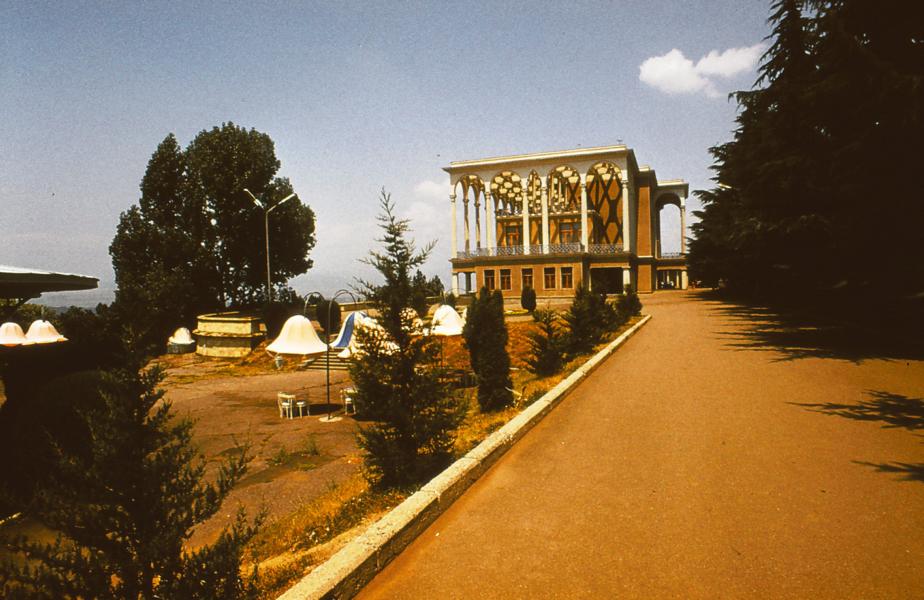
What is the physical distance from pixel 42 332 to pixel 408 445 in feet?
64.6

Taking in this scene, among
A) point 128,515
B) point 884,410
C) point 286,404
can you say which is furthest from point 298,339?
point 884,410

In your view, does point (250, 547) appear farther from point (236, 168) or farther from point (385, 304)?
point (236, 168)

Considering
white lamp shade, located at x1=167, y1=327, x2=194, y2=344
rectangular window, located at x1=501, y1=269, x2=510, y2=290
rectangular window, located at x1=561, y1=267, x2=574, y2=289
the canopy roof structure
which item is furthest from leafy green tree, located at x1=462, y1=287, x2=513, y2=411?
rectangular window, located at x1=501, y1=269, x2=510, y2=290

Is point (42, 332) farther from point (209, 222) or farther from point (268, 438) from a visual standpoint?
point (209, 222)

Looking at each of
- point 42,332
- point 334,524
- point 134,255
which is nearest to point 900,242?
point 334,524

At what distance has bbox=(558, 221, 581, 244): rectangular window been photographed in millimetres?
55156

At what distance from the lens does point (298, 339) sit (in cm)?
1628

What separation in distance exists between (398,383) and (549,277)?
43543mm

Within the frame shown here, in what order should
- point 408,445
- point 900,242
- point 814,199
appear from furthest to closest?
point 814,199 < point 900,242 < point 408,445

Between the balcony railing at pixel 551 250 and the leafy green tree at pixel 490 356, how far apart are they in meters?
36.9

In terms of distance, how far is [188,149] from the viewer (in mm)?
41750

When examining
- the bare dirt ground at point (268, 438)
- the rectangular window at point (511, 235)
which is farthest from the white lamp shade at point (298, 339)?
the rectangular window at point (511, 235)

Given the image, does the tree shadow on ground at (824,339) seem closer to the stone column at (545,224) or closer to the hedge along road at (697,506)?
the hedge along road at (697,506)

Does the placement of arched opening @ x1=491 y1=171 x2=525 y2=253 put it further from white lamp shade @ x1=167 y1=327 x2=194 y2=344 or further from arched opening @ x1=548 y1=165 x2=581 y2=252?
white lamp shade @ x1=167 y1=327 x2=194 y2=344
